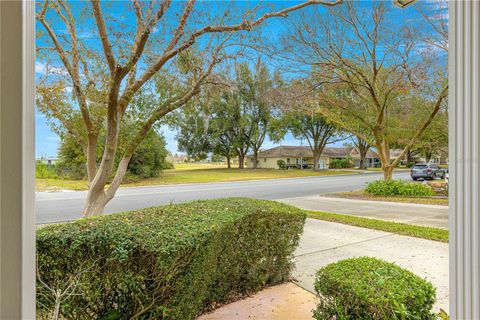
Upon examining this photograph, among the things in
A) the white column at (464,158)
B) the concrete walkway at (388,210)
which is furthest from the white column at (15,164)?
the concrete walkway at (388,210)

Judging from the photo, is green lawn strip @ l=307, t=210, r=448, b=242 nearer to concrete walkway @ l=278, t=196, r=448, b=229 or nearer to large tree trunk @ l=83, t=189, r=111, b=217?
concrete walkway @ l=278, t=196, r=448, b=229

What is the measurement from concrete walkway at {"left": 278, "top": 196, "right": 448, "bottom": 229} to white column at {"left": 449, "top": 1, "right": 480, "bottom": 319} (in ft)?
14.2

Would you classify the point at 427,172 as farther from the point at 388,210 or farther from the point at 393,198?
the point at 388,210

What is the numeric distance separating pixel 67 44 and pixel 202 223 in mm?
2465

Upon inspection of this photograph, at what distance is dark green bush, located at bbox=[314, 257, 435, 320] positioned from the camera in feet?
3.63

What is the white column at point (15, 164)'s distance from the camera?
0.69 metres

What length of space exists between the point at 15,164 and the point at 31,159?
0.05 meters

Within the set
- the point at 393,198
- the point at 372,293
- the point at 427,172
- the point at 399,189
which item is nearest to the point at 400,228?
the point at 372,293

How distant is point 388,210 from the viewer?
5754mm

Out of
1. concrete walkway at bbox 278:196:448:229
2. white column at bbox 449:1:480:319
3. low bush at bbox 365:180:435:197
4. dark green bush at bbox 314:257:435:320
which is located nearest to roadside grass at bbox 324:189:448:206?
low bush at bbox 365:180:435:197

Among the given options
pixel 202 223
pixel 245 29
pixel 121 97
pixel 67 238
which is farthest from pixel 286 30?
pixel 67 238

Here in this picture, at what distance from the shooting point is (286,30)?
5695mm

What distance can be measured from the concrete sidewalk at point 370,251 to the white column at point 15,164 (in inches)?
78.1

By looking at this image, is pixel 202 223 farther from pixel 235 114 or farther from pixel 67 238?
pixel 235 114
